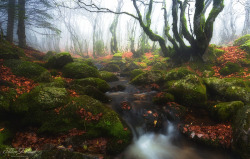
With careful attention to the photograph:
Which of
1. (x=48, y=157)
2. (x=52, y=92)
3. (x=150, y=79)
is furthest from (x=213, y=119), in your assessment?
(x=52, y=92)

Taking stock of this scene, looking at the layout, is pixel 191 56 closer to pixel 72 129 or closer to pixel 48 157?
pixel 72 129

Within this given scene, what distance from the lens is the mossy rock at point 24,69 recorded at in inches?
252

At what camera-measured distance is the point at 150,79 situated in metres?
8.82

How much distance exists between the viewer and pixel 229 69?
8.25 meters

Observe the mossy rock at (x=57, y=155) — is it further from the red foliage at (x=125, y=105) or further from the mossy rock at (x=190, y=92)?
the mossy rock at (x=190, y=92)

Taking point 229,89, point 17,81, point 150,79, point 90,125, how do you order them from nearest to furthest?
1. point 90,125
2. point 17,81
3. point 229,89
4. point 150,79

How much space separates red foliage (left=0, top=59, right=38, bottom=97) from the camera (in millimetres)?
4859

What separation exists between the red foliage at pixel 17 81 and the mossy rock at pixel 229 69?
11.2m

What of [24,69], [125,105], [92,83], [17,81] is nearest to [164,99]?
[125,105]

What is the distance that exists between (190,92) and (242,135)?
2714mm

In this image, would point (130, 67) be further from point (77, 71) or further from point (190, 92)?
point (190, 92)

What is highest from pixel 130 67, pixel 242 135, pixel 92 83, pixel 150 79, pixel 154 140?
pixel 130 67

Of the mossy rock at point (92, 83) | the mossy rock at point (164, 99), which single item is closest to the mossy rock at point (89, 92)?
the mossy rock at point (92, 83)

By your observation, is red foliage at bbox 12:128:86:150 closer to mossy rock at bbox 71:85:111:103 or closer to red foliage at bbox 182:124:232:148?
mossy rock at bbox 71:85:111:103
